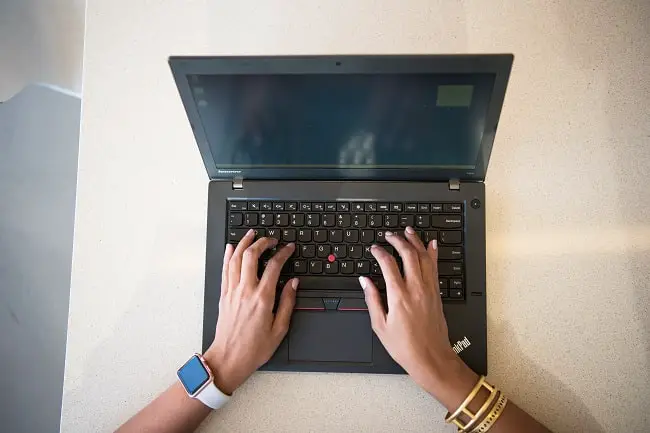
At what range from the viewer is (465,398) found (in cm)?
68

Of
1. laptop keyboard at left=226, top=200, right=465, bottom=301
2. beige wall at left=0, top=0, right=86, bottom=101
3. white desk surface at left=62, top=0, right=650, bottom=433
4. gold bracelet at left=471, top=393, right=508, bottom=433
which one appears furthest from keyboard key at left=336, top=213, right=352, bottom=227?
beige wall at left=0, top=0, right=86, bottom=101

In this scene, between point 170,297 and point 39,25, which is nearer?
point 170,297

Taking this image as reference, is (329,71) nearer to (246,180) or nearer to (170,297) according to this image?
(246,180)

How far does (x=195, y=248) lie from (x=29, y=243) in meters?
0.49

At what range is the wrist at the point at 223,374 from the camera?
0.72 m

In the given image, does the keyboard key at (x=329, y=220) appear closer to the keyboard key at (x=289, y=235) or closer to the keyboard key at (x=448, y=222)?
the keyboard key at (x=289, y=235)

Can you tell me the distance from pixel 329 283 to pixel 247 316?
14cm

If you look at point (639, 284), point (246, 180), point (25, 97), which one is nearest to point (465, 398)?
point (639, 284)

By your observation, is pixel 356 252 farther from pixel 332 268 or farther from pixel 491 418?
pixel 491 418

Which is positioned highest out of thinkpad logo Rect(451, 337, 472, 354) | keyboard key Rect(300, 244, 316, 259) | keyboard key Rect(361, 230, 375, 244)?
keyboard key Rect(361, 230, 375, 244)

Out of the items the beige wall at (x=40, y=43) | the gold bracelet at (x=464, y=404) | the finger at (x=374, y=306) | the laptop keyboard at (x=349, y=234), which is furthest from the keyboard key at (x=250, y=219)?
the beige wall at (x=40, y=43)

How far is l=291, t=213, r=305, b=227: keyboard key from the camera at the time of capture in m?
0.78

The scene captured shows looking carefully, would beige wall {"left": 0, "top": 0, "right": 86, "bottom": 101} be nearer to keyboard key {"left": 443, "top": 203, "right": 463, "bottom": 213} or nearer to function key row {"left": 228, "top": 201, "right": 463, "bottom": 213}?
function key row {"left": 228, "top": 201, "right": 463, "bottom": 213}

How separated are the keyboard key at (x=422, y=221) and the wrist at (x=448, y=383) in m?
0.21
